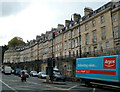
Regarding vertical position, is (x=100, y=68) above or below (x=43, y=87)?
above

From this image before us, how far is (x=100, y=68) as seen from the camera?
62.4 feet

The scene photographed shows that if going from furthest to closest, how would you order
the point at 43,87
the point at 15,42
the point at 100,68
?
the point at 15,42 → the point at 43,87 → the point at 100,68

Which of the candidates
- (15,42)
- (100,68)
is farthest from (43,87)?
(15,42)

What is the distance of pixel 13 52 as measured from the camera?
118 meters

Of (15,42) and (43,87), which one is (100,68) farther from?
(15,42)

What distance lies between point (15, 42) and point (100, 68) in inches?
4186

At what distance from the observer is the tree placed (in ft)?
392

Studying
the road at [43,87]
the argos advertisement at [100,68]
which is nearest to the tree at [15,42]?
the road at [43,87]

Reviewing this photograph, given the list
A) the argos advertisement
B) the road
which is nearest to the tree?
the road

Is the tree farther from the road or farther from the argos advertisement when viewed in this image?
the argos advertisement

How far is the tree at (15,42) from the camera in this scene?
119m

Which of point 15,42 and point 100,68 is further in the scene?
point 15,42

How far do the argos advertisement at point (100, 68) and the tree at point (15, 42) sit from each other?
10113 cm

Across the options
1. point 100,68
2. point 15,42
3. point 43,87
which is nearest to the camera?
point 100,68
